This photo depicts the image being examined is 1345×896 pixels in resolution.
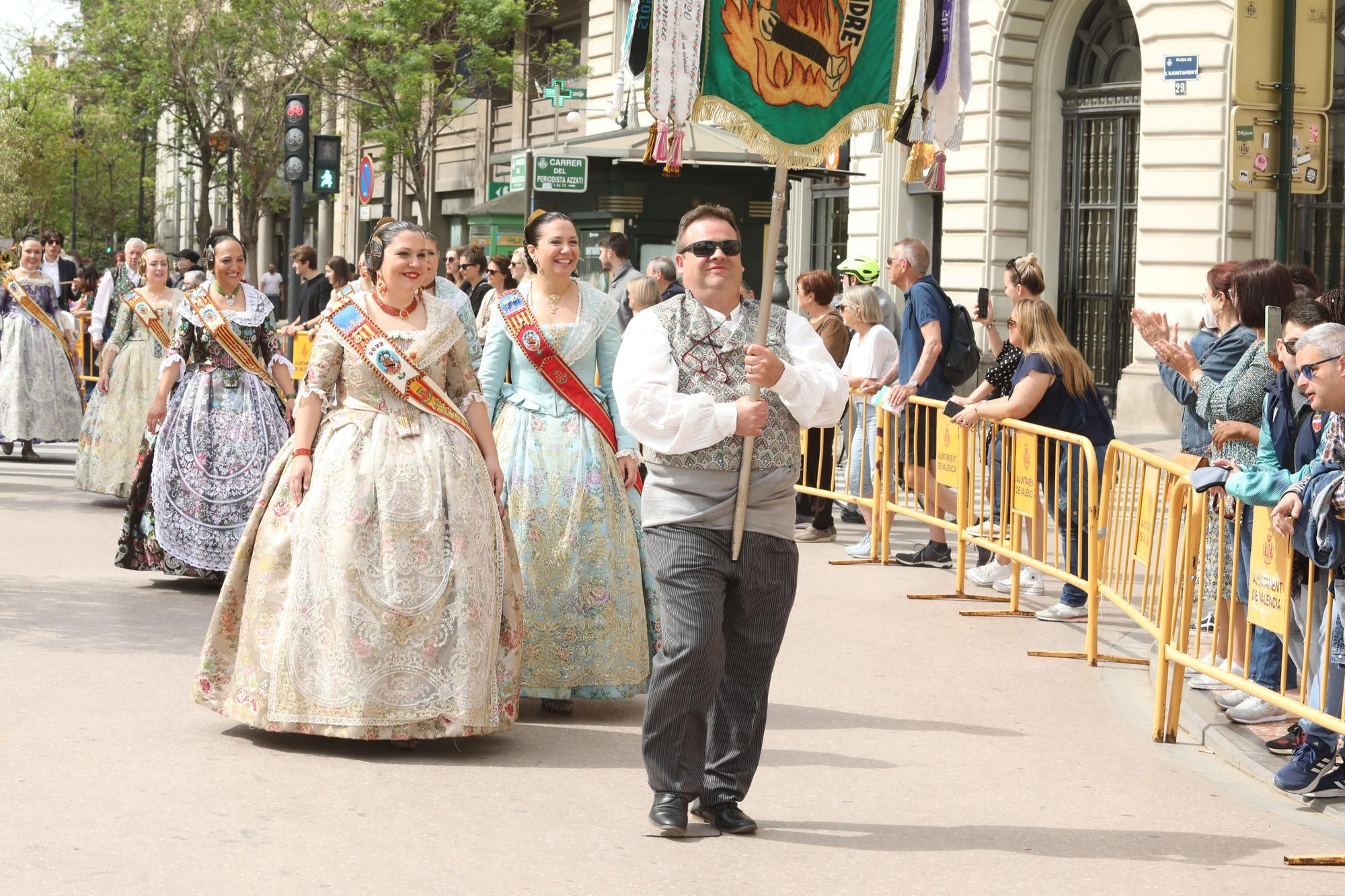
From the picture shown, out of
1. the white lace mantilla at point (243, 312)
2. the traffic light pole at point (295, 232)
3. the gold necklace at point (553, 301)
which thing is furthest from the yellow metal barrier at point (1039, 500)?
the traffic light pole at point (295, 232)

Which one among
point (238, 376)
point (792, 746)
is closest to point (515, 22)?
point (238, 376)

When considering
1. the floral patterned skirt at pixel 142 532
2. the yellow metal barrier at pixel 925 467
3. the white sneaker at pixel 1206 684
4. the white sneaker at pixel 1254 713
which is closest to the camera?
the white sneaker at pixel 1254 713

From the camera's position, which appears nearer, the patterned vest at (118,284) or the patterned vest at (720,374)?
the patterned vest at (720,374)

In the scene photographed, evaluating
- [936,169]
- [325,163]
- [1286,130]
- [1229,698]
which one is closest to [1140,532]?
[1229,698]

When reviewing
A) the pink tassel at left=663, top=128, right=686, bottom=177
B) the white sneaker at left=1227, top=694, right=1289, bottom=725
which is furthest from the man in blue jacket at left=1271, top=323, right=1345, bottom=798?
the pink tassel at left=663, top=128, right=686, bottom=177

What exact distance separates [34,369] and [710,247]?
12.9 meters

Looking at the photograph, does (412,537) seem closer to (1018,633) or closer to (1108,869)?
(1108,869)

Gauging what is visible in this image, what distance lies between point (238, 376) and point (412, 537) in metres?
4.20

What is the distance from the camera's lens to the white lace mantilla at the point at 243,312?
10.3 meters

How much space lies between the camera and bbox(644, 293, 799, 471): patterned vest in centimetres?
557

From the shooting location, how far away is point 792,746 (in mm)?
6941

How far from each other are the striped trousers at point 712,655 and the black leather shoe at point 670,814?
0.03m

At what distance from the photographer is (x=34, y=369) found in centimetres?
1716

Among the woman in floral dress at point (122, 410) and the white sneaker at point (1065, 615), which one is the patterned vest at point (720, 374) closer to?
the white sneaker at point (1065, 615)
